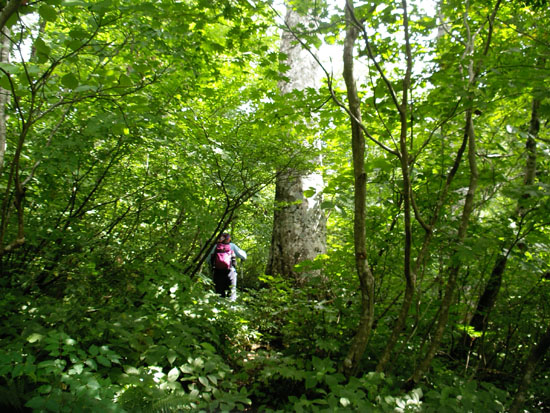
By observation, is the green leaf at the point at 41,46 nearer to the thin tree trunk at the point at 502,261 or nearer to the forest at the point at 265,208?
the forest at the point at 265,208

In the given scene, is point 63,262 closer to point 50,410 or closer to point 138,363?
point 138,363

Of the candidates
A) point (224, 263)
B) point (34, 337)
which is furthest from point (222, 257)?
point (34, 337)

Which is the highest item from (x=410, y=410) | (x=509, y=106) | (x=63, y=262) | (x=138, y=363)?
(x=509, y=106)

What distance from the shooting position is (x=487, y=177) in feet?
8.60

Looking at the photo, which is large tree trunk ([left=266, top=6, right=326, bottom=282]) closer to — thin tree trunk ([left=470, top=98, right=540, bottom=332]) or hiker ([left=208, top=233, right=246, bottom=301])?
hiker ([left=208, top=233, right=246, bottom=301])

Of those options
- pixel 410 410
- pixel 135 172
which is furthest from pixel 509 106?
pixel 135 172

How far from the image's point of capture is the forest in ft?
6.63

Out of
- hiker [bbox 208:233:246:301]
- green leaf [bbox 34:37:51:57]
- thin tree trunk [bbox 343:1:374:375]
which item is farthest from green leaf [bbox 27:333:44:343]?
hiker [bbox 208:233:246:301]

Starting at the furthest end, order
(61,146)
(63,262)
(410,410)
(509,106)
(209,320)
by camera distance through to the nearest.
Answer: (509,106), (209,320), (63,262), (61,146), (410,410)

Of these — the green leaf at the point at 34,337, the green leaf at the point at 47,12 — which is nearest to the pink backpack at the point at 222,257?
the green leaf at the point at 34,337

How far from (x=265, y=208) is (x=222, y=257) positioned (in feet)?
5.26

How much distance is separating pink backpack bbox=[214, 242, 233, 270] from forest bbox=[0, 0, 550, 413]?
132cm

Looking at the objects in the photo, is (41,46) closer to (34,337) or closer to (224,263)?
(34,337)

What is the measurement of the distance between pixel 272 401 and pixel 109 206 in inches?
121
